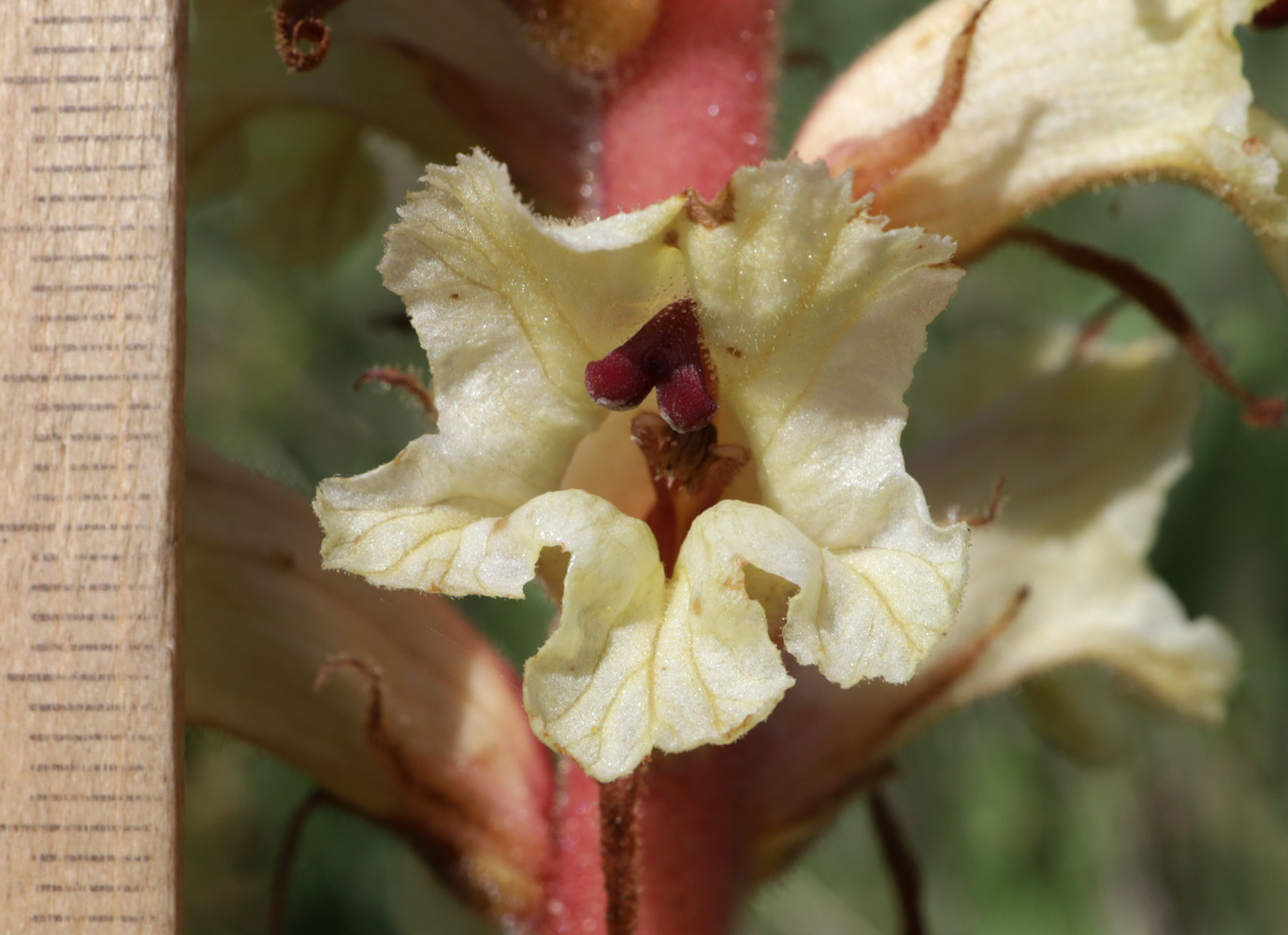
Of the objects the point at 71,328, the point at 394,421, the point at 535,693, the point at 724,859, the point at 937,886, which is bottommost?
the point at 937,886

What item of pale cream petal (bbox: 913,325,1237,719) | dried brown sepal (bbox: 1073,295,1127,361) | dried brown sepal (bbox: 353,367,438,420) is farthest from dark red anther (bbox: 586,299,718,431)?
dried brown sepal (bbox: 1073,295,1127,361)

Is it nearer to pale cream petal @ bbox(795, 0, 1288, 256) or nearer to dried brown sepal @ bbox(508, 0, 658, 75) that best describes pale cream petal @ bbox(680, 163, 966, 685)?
pale cream petal @ bbox(795, 0, 1288, 256)

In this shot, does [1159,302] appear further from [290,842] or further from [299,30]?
[290,842]

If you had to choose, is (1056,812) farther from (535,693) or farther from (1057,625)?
(535,693)

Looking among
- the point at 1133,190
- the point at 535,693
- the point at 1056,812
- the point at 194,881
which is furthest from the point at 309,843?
the point at 1133,190

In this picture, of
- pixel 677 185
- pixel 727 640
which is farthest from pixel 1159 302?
pixel 727 640

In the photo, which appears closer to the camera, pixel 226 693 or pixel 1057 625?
pixel 226 693

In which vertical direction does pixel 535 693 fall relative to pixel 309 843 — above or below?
above
